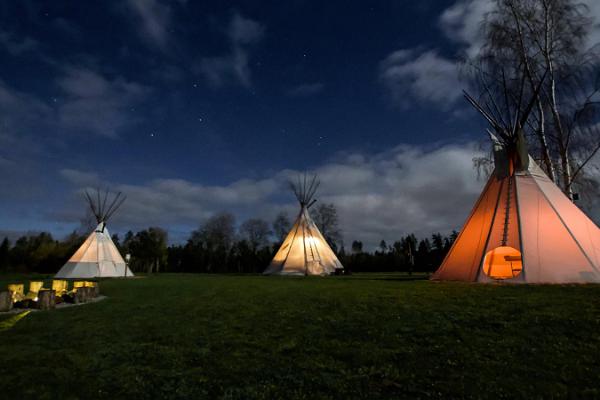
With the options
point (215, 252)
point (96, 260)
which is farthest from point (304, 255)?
point (215, 252)

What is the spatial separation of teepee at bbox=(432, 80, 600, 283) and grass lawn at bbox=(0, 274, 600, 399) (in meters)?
2.83

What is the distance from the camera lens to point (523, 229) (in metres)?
8.94

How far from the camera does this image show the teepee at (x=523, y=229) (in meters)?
8.22

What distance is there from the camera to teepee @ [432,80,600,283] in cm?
822

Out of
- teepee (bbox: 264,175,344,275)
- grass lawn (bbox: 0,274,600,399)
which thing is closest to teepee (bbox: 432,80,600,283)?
grass lawn (bbox: 0,274,600,399)

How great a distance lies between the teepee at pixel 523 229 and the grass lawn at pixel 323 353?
283 centimetres

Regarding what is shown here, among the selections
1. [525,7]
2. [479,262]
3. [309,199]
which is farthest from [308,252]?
[525,7]

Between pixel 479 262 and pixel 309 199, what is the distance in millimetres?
15553

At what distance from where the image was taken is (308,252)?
21266 millimetres

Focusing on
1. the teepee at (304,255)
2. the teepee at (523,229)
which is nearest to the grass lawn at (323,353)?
the teepee at (523,229)

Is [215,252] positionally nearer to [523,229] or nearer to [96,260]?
[96,260]

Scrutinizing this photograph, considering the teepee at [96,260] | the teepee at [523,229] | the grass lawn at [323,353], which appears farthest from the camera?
the teepee at [96,260]

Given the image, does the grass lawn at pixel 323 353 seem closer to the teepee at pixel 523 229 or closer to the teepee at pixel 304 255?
the teepee at pixel 523 229

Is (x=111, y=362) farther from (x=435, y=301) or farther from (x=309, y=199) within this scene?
(x=309, y=199)
